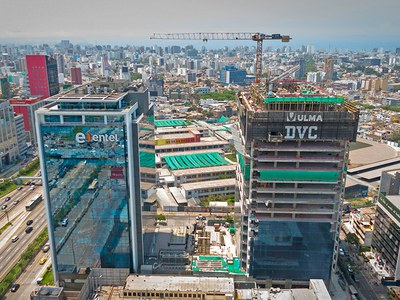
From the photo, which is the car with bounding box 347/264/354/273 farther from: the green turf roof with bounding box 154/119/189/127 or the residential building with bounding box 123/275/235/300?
the green turf roof with bounding box 154/119/189/127

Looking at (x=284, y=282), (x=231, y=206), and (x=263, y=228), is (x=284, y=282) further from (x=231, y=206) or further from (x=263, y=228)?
(x=231, y=206)

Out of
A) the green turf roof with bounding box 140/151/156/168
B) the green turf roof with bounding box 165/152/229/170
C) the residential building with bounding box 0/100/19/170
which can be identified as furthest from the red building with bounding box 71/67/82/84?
the green turf roof with bounding box 140/151/156/168

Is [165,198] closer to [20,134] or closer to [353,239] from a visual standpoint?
[353,239]

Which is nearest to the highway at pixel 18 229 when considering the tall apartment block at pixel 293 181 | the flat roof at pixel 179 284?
the flat roof at pixel 179 284

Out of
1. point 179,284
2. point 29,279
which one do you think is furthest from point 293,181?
point 29,279

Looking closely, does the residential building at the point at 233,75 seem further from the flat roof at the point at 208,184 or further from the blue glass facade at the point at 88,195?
the blue glass facade at the point at 88,195

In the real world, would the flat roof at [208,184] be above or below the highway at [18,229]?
above

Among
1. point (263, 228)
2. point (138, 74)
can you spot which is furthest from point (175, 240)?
point (138, 74)
